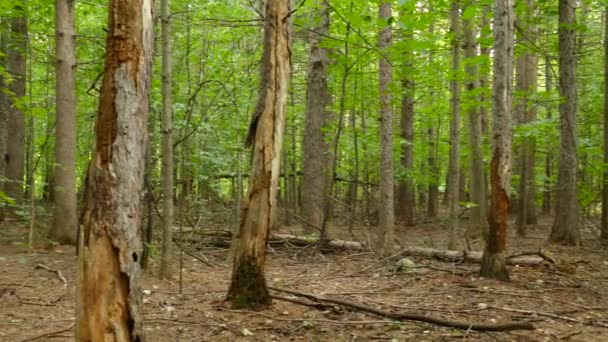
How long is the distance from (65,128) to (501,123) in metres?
7.35

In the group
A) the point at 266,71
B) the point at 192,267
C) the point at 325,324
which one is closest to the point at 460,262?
the point at 325,324

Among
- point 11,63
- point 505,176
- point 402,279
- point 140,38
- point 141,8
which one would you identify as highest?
point 11,63

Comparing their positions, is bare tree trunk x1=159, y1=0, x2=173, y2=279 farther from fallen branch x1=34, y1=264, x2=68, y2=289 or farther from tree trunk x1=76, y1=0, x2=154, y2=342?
tree trunk x1=76, y1=0, x2=154, y2=342

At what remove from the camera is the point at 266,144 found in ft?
18.7

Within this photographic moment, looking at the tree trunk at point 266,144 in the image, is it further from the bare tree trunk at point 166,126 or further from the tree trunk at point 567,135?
the tree trunk at point 567,135

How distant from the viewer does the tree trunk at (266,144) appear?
18.7ft

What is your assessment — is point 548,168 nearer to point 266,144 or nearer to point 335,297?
point 335,297

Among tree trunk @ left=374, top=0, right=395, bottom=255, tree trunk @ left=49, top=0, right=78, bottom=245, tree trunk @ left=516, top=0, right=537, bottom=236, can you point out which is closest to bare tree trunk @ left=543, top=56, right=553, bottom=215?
tree trunk @ left=516, top=0, right=537, bottom=236

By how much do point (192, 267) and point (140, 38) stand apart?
6272 mm

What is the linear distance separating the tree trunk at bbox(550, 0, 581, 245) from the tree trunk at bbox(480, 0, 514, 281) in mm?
4430

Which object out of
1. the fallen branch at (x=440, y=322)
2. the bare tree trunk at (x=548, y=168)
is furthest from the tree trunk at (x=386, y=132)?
the bare tree trunk at (x=548, y=168)

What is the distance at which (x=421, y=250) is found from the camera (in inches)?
383

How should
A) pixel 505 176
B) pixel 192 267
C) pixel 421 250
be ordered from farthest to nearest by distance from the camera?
1. pixel 421 250
2. pixel 192 267
3. pixel 505 176

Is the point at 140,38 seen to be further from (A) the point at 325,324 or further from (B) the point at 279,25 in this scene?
(A) the point at 325,324
